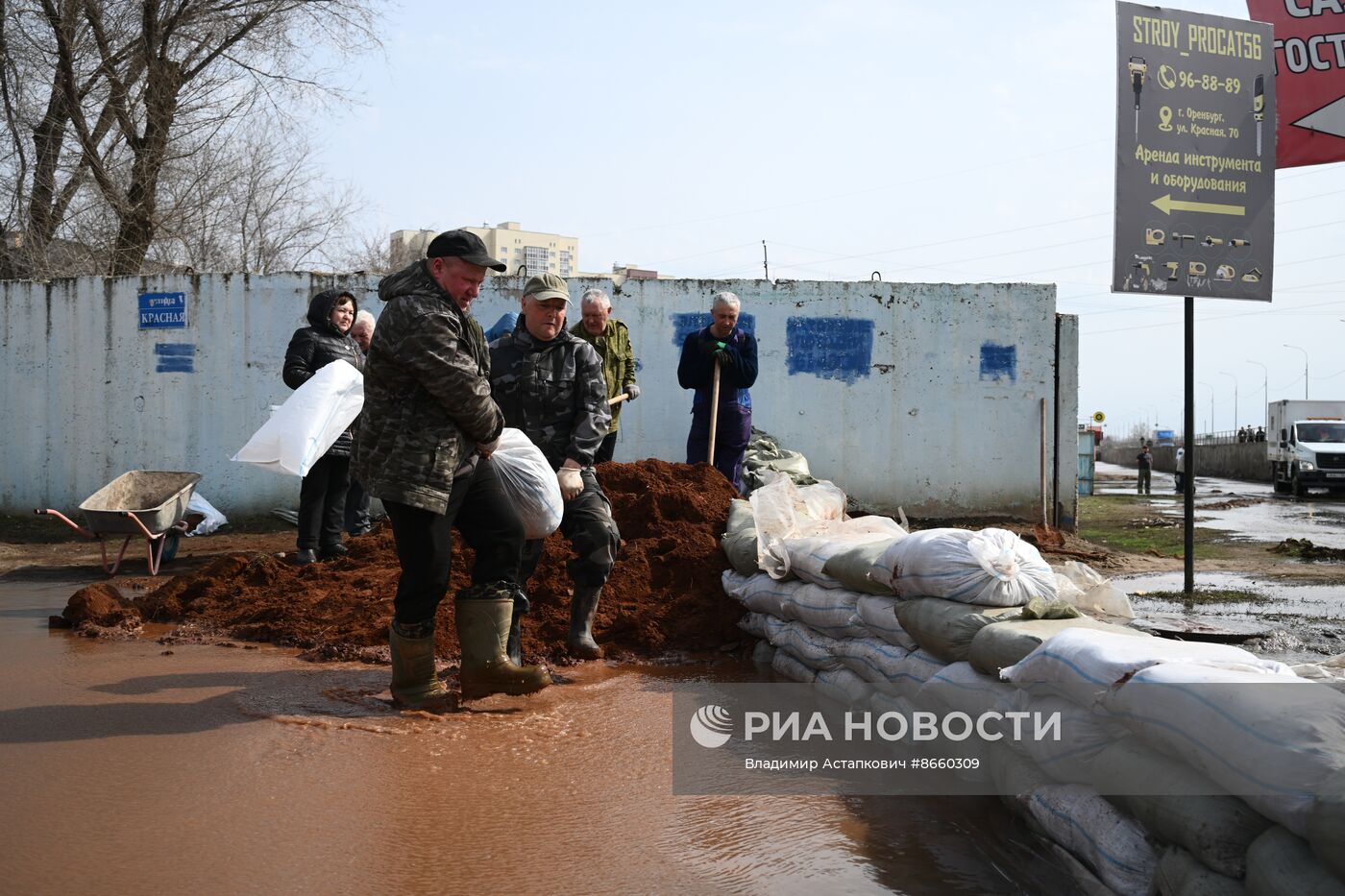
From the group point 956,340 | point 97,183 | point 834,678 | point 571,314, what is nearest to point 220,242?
point 97,183

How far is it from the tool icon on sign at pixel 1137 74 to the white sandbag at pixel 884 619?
4.74 m

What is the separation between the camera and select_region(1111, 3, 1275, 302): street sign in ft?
24.1

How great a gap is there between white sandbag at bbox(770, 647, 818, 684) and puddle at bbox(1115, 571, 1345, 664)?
1.86m

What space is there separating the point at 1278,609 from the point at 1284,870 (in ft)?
17.8

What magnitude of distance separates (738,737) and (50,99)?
1580 centimetres

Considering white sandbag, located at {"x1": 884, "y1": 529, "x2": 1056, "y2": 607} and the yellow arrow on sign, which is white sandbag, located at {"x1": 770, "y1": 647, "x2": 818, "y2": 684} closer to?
white sandbag, located at {"x1": 884, "y1": 529, "x2": 1056, "y2": 607}

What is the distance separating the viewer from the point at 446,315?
400 centimetres

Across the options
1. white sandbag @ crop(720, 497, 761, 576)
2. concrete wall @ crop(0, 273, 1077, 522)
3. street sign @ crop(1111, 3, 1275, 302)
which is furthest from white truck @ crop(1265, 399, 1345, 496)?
white sandbag @ crop(720, 497, 761, 576)

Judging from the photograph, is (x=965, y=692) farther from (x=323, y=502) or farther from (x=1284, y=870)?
(x=323, y=502)

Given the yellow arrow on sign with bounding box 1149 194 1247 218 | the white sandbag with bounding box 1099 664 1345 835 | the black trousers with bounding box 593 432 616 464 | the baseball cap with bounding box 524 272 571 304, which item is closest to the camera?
the white sandbag with bounding box 1099 664 1345 835

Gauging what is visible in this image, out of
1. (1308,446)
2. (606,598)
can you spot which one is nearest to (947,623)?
(606,598)

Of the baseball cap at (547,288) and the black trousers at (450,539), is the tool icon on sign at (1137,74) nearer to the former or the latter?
the baseball cap at (547,288)

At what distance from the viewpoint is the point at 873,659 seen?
13.2 ft

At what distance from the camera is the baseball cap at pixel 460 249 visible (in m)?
4.05
